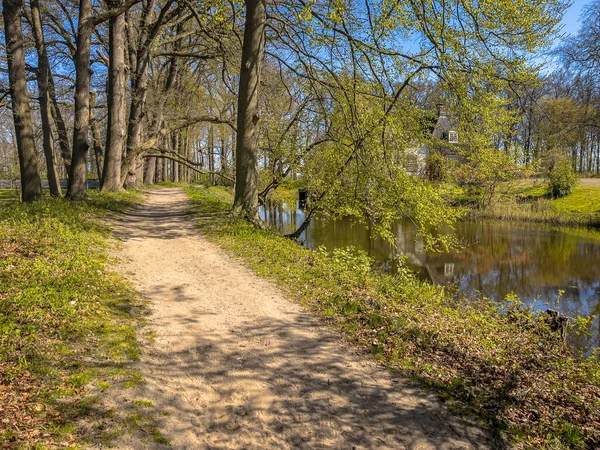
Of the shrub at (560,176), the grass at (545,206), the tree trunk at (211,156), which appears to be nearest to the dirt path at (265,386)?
the grass at (545,206)

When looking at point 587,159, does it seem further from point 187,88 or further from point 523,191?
point 187,88

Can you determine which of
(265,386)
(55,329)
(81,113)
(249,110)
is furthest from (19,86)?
(265,386)

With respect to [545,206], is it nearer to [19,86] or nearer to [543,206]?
[543,206]

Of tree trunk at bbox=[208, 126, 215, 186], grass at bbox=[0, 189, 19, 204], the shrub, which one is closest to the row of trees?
grass at bbox=[0, 189, 19, 204]

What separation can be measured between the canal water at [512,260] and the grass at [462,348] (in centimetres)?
353

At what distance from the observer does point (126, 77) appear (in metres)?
15.8

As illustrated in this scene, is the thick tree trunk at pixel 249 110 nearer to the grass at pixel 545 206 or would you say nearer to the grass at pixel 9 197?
the grass at pixel 9 197

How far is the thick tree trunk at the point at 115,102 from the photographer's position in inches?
569

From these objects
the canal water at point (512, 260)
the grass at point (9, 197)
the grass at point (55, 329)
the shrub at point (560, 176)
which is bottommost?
the canal water at point (512, 260)

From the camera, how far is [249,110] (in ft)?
35.6

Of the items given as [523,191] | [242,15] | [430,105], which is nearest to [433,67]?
[430,105]

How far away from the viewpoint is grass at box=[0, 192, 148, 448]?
3082mm

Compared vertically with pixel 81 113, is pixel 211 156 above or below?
above

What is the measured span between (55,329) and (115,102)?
41.0 ft
